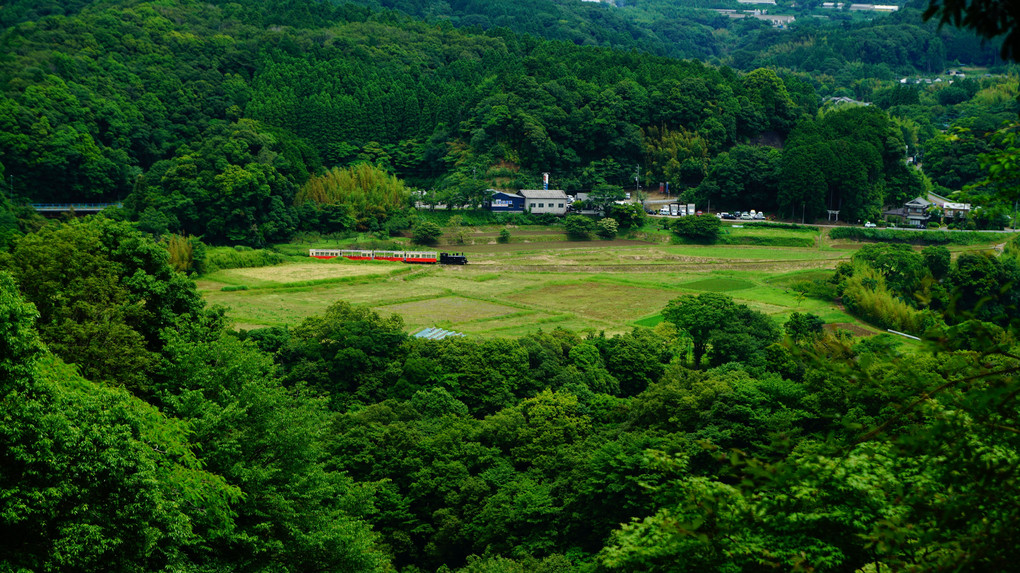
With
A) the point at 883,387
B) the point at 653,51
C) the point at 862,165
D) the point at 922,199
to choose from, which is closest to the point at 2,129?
the point at 862,165

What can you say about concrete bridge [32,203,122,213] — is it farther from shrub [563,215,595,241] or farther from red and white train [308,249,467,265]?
shrub [563,215,595,241]

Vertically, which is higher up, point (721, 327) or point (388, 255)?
point (388, 255)

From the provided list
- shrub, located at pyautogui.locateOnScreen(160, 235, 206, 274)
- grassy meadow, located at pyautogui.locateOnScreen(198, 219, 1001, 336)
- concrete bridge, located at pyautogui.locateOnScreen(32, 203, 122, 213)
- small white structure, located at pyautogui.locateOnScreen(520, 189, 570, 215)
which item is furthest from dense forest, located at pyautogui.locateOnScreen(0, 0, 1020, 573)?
grassy meadow, located at pyautogui.locateOnScreen(198, 219, 1001, 336)

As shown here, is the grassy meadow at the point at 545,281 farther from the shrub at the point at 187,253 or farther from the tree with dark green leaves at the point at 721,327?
the tree with dark green leaves at the point at 721,327

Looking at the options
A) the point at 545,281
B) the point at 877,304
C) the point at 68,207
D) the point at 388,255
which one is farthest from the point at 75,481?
the point at 68,207

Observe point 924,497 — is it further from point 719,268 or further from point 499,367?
point 719,268

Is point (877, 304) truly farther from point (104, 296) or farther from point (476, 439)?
point (104, 296)

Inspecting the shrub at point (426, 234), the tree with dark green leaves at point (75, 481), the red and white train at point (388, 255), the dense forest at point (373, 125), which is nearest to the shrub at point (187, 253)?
the dense forest at point (373, 125)
